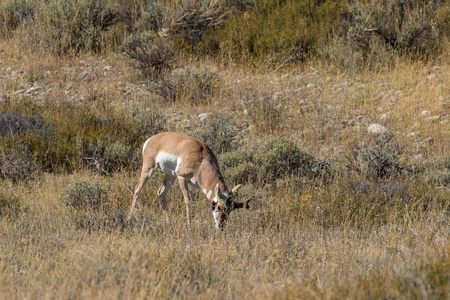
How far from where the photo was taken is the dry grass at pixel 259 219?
4102mm

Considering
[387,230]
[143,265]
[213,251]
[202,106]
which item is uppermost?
[143,265]

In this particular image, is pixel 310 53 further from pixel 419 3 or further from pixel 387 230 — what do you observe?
pixel 387 230

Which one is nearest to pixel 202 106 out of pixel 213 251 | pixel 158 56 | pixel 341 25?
pixel 158 56

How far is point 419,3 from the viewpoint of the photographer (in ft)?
48.1

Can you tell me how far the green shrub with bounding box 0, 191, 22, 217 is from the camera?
257 inches

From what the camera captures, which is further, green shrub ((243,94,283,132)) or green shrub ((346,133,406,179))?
green shrub ((243,94,283,132))

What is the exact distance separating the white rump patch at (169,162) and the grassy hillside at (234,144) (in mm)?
654

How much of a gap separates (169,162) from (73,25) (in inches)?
365

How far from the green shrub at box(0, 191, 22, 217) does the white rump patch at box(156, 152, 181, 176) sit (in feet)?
6.50

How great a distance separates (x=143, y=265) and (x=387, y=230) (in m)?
3.54

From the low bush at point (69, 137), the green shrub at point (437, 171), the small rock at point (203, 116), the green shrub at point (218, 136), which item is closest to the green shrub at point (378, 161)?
the green shrub at point (437, 171)

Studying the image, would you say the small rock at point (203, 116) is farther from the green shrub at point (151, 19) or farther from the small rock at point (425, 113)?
the green shrub at point (151, 19)

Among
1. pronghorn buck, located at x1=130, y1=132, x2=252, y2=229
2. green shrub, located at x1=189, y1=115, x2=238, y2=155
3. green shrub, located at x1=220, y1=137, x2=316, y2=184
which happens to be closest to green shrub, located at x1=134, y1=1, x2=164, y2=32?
green shrub, located at x1=189, y1=115, x2=238, y2=155

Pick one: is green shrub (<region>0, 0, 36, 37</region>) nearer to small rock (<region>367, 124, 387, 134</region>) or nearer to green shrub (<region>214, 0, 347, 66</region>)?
green shrub (<region>214, 0, 347, 66</region>)
